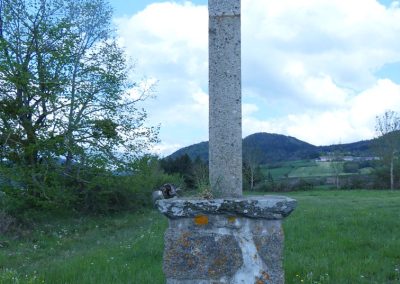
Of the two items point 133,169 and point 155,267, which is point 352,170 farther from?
point 155,267

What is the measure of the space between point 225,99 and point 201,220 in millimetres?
1130

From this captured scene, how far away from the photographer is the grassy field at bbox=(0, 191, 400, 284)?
7473mm

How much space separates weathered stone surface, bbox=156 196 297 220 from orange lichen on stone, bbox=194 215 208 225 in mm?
35

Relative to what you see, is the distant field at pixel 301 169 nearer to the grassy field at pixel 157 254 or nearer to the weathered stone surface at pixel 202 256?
the grassy field at pixel 157 254

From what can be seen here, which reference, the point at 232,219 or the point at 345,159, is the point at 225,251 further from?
the point at 345,159

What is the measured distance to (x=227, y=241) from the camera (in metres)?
4.48

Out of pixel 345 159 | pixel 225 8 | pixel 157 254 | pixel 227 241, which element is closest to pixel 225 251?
pixel 227 241

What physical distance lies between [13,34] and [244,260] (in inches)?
663

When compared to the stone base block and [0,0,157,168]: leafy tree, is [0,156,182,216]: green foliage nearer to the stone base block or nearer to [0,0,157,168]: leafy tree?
[0,0,157,168]: leafy tree

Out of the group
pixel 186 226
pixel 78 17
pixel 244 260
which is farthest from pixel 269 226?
pixel 78 17

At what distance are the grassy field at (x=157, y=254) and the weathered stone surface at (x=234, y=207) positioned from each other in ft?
9.26

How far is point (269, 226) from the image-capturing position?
4473 millimetres

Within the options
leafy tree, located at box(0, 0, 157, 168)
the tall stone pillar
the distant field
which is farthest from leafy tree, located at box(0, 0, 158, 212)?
the distant field

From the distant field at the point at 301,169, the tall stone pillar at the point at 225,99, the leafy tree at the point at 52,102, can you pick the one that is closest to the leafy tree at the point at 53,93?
the leafy tree at the point at 52,102
